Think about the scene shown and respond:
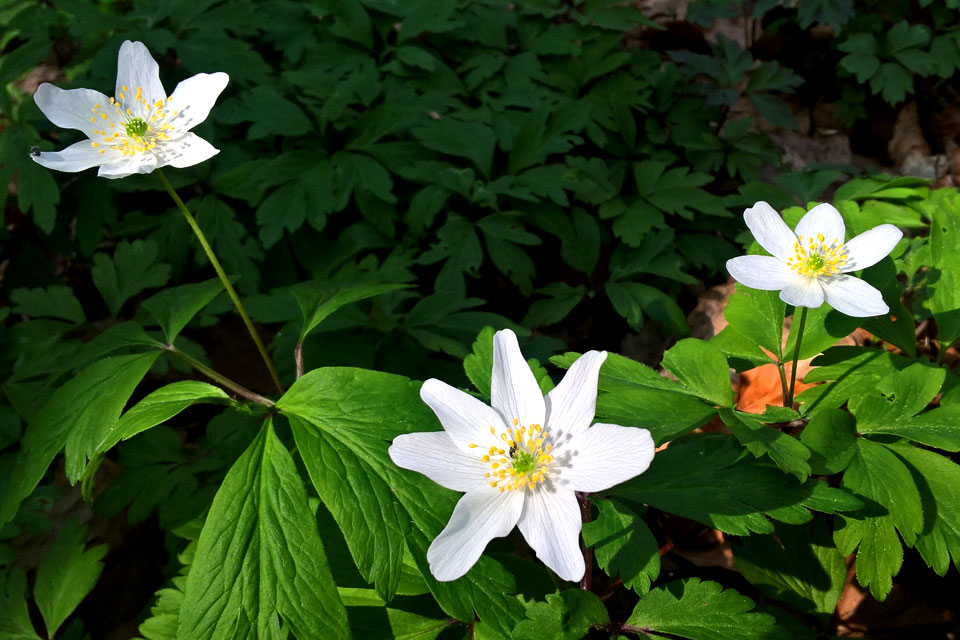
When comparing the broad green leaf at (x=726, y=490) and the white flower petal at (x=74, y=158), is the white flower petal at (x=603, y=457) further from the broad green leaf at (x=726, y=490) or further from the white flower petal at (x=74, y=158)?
the white flower petal at (x=74, y=158)

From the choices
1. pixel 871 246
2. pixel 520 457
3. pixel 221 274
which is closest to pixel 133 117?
pixel 221 274

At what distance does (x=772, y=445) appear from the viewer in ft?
5.65

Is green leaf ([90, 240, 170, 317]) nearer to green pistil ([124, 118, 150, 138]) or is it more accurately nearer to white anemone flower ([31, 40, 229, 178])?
white anemone flower ([31, 40, 229, 178])

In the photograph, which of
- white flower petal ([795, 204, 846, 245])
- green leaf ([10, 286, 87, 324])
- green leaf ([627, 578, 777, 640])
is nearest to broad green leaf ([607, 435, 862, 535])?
green leaf ([627, 578, 777, 640])

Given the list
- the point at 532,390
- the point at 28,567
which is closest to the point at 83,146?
the point at 532,390

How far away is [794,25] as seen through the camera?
496 cm

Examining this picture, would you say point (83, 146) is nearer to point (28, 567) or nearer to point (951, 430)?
point (28, 567)

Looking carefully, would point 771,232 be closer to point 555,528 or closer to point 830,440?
point 830,440

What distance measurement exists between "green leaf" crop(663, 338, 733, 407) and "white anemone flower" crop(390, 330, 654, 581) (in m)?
0.54

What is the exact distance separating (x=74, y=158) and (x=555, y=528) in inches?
67.7

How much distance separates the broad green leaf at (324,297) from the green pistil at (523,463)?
88cm

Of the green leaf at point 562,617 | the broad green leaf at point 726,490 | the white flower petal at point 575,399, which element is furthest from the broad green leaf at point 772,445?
the green leaf at point 562,617

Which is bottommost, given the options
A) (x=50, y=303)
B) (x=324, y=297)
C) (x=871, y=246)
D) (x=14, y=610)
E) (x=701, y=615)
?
(x=14, y=610)

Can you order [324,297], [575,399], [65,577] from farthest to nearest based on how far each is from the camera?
[65,577] < [324,297] < [575,399]
